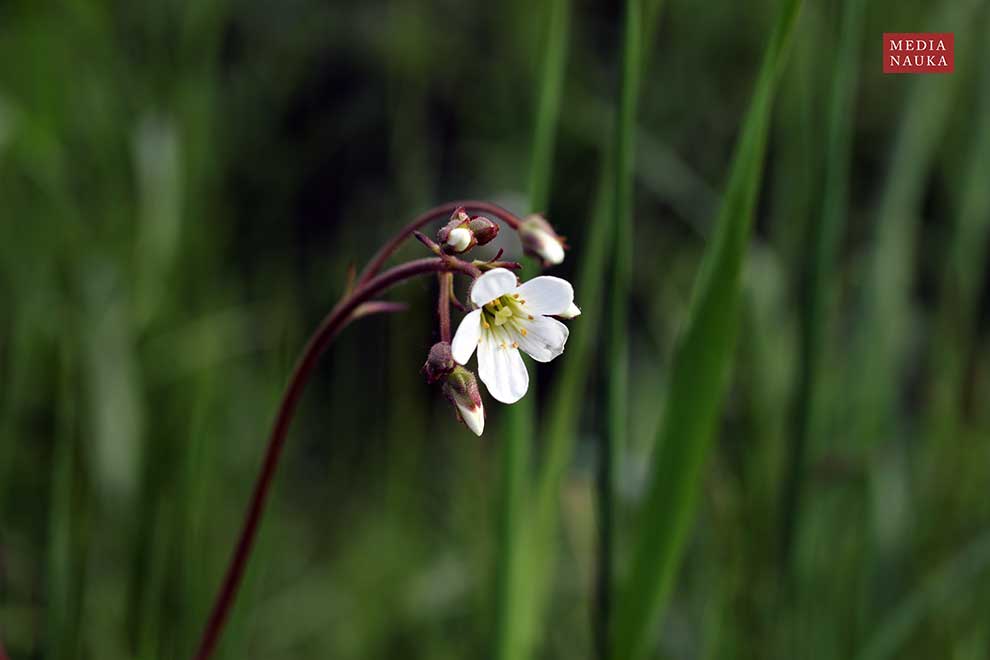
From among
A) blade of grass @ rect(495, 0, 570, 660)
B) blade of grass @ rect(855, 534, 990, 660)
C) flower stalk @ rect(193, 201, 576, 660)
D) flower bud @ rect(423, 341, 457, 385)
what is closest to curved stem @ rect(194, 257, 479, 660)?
flower stalk @ rect(193, 201, 576, 660)

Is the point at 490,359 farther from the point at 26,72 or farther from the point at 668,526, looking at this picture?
the point at 26,72

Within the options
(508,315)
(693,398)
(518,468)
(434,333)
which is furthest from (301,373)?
(693,398)

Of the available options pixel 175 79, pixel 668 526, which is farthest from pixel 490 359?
pixel 175 79

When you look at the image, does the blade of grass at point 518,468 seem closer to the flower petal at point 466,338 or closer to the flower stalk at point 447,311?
the flower stalk at point 447,311

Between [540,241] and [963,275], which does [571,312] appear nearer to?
[540,241]

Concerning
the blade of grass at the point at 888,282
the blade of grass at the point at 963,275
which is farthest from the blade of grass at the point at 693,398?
the blade of grass at the point at 963,275

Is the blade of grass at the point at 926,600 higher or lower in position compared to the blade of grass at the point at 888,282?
lower
